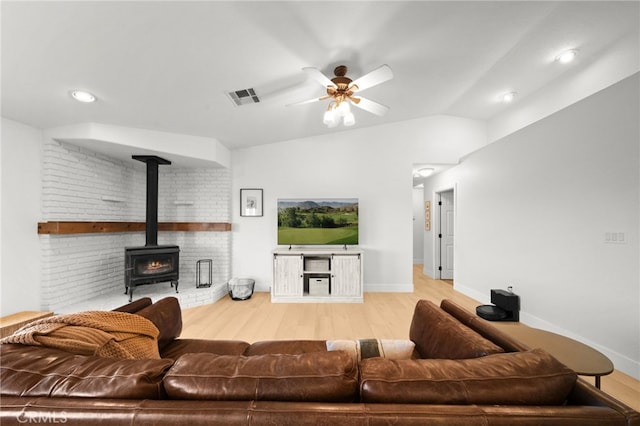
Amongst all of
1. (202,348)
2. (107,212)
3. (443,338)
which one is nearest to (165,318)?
(202,348)

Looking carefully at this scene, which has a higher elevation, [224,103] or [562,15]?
[562,15]

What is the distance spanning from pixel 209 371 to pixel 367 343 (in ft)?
3.14

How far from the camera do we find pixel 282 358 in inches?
36.4

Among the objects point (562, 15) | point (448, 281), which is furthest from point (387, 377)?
point (448, 281)

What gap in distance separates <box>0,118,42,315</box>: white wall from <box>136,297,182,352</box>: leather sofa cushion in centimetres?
252

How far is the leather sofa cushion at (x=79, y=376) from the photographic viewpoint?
771mm

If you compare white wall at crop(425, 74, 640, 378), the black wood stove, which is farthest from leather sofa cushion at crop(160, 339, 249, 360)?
white wall at crop(425, 74, 640, 378)

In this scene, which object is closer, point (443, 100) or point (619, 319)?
point (619, 319)

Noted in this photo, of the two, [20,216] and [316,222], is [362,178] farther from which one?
[20,216]

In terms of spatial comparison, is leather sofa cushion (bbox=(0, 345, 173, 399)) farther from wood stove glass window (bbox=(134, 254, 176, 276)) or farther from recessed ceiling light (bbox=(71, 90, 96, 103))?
wood stove glass window (bbox=(134, 254, 176, 276))

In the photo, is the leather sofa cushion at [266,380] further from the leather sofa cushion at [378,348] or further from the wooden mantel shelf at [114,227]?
the wooden mantel shelf at [114,227]

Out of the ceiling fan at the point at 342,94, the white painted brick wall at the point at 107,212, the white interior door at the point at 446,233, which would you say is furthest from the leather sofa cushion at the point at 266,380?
the white interior door at the point at 446,233

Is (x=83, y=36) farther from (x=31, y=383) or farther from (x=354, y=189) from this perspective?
(x=354, y=189)

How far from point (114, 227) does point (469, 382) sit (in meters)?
4.70
